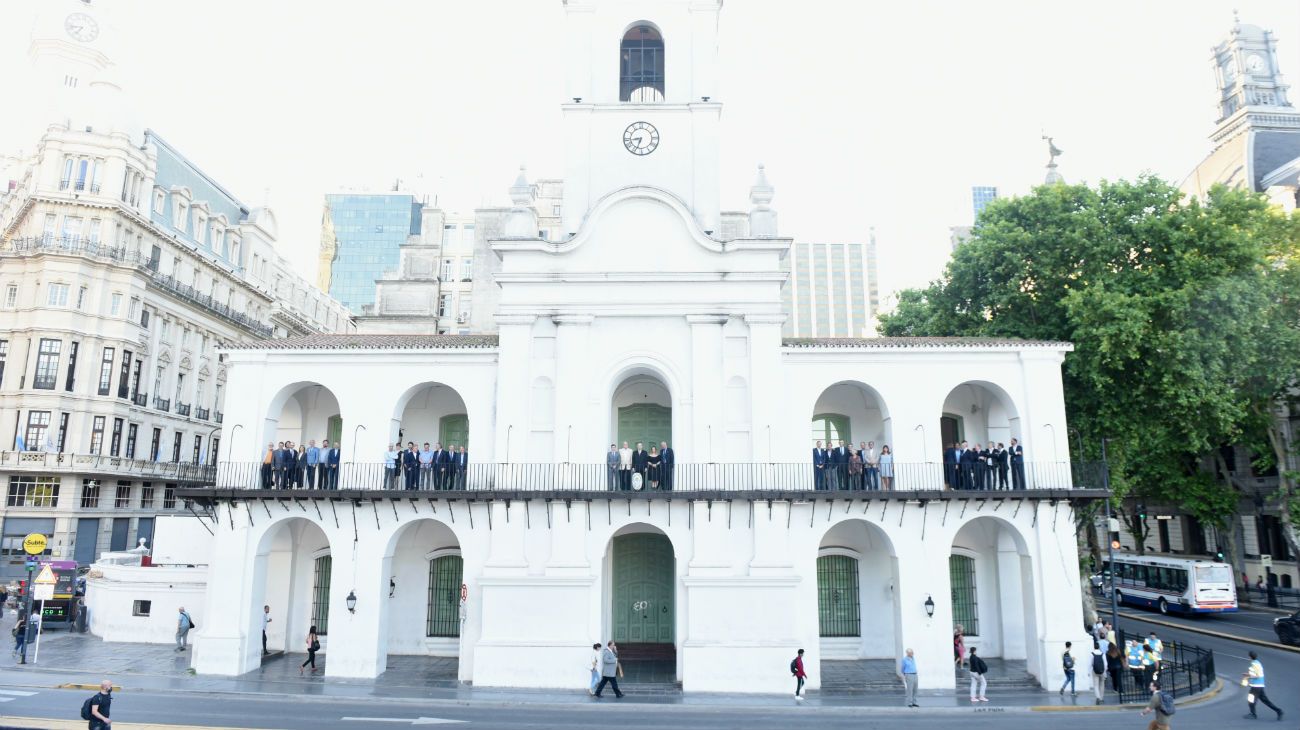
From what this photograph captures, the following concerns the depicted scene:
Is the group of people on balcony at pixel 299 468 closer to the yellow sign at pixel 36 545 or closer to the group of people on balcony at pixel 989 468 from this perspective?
the yellow sign at pixel 36 545

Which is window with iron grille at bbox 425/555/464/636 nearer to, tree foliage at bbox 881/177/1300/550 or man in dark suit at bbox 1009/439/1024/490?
man in dark suit at bbox 1009/439/1024/490

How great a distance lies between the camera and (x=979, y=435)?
2452 centimetres

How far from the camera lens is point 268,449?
22.3 m

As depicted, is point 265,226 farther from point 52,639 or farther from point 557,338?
point 557,338

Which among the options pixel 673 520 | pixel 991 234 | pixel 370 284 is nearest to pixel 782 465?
pixel 673 520

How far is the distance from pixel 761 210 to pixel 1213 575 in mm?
26474

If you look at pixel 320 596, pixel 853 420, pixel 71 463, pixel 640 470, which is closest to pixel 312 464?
pixel 320 596

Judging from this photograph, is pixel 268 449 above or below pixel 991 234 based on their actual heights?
A: below

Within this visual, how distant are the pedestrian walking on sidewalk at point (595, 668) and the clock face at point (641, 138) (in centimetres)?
1442

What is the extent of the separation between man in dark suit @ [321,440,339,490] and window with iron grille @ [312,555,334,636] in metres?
3.80

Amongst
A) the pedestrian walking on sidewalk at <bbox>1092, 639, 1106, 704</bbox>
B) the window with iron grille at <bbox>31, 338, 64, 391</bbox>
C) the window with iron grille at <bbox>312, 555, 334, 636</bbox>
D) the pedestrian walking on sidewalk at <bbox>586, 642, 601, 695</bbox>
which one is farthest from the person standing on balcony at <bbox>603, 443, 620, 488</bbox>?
the window with iron grille at <bbox>31, 338, 64, 391</bbox>

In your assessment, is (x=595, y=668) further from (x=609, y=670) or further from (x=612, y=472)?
(x=612, y=472)

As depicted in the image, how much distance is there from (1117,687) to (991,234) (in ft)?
52.1

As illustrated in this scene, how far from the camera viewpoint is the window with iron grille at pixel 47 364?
3953 cm
